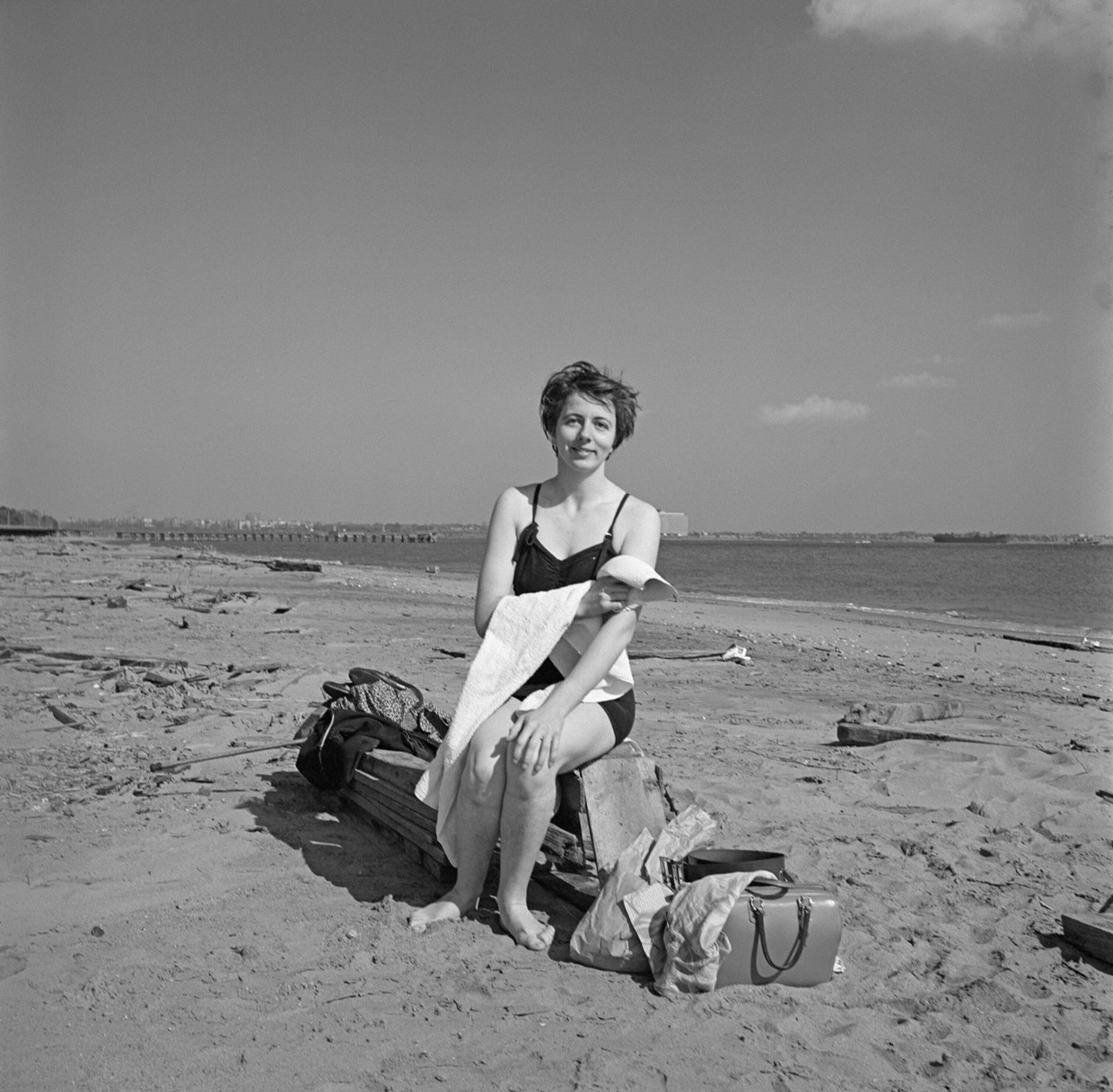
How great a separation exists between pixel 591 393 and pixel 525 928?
194cm

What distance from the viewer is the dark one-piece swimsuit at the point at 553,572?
3553mm

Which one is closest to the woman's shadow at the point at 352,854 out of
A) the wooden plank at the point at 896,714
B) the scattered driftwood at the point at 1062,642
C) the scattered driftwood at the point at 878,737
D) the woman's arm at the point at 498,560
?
the woman's arm at the point at 498,560

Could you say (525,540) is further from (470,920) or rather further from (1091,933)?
(1091,933)

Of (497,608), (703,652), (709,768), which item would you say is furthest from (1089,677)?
→ (497,608)

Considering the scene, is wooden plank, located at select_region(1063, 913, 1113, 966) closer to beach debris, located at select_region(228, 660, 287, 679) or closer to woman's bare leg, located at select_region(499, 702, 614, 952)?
woman's bare leg, located at select_region(499, 702, 614, 952)

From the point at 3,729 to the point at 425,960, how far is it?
415 cm

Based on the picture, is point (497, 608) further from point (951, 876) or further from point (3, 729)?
point (3, 729)

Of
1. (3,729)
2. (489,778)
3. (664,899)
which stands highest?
(489,778)

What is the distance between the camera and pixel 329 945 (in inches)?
121

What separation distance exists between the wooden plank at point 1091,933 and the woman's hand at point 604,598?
1.83m

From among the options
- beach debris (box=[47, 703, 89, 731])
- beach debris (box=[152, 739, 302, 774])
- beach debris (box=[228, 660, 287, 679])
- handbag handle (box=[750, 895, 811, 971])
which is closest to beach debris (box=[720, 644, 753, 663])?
beach debris (box=[228, 660, 287, 679])

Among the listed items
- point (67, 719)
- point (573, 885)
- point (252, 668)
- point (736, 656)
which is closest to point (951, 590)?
point (736, 656)

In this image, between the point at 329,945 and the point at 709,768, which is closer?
the point at 329,945

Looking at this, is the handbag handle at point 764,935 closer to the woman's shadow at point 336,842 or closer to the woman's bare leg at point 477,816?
the woman's bare leg at point 477,816
